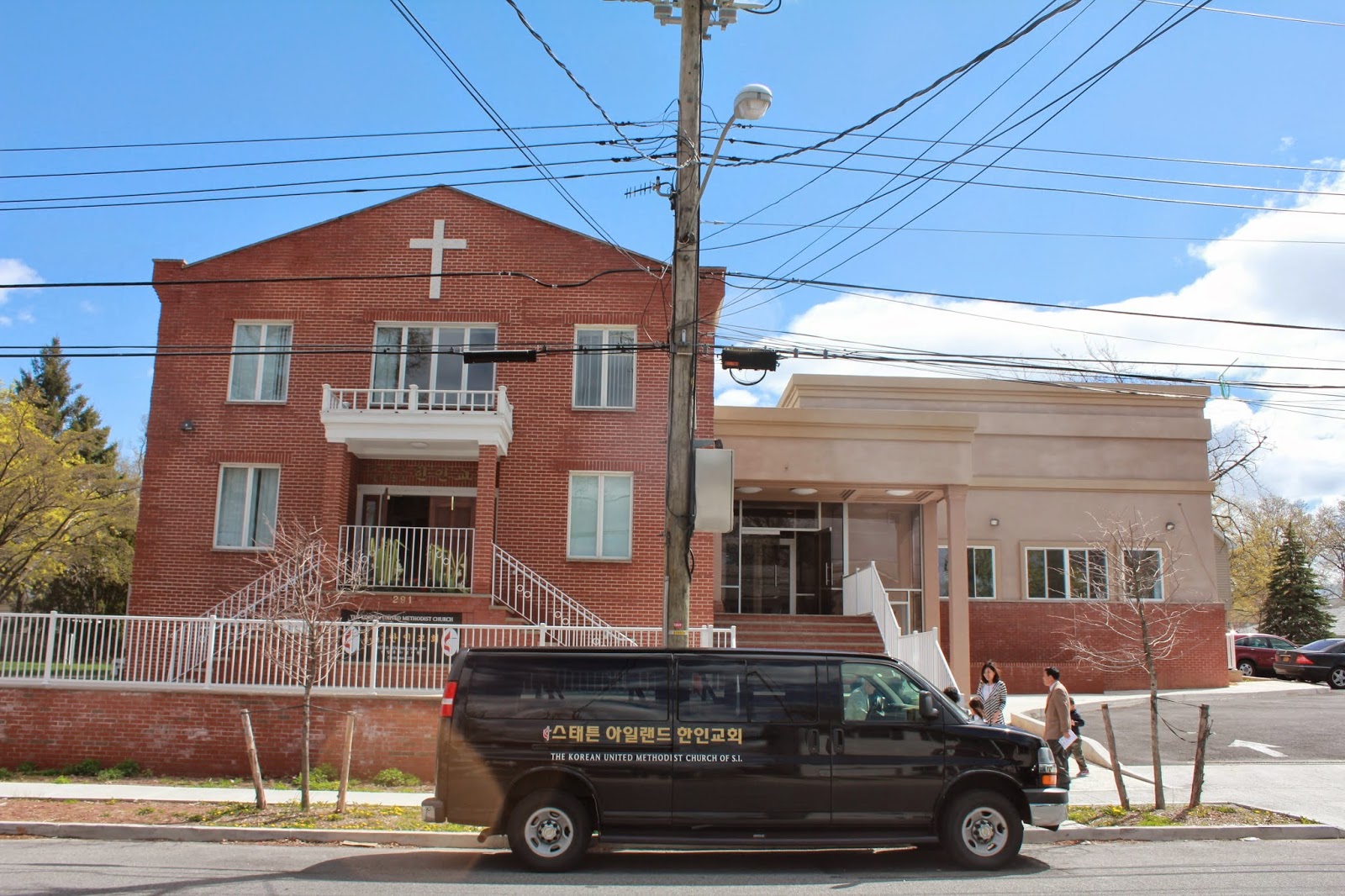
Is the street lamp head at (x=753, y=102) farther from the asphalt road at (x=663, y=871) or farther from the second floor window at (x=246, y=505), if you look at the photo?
the second floor window at (x=246, y=505)

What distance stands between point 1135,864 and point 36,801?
37.2 feet

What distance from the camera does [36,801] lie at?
1159 centimetres

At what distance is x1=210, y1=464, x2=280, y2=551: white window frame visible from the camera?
18.9 metres

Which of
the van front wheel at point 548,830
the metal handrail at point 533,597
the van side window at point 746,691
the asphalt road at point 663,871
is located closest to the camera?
the asphalt road at point 663,871

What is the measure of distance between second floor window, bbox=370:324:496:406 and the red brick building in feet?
0.12

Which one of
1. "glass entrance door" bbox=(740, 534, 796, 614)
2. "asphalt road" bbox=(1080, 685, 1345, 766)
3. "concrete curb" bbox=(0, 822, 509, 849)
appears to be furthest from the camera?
"glass entrance door" bbox=(740, 534, 796, 614)

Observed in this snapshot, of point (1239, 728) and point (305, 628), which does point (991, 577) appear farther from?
point (305, 628)

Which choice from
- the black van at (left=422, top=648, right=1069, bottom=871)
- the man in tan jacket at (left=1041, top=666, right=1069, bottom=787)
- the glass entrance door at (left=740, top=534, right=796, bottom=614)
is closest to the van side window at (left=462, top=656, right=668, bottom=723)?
the black van at (left=422, top=648, right=1069, bottom=871)

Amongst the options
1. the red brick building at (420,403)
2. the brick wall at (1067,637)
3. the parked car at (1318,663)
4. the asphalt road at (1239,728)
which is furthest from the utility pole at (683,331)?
the parked car at (1318,663)

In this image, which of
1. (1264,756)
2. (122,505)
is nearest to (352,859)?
(1264,756)

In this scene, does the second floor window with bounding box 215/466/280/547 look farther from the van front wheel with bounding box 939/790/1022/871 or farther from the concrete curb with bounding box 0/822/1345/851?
the van front wheel with bounding box 939/790/1022/871

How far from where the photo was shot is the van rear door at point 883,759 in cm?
878

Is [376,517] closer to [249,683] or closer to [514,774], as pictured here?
[249,683]

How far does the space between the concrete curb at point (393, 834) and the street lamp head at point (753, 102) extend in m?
7.53
